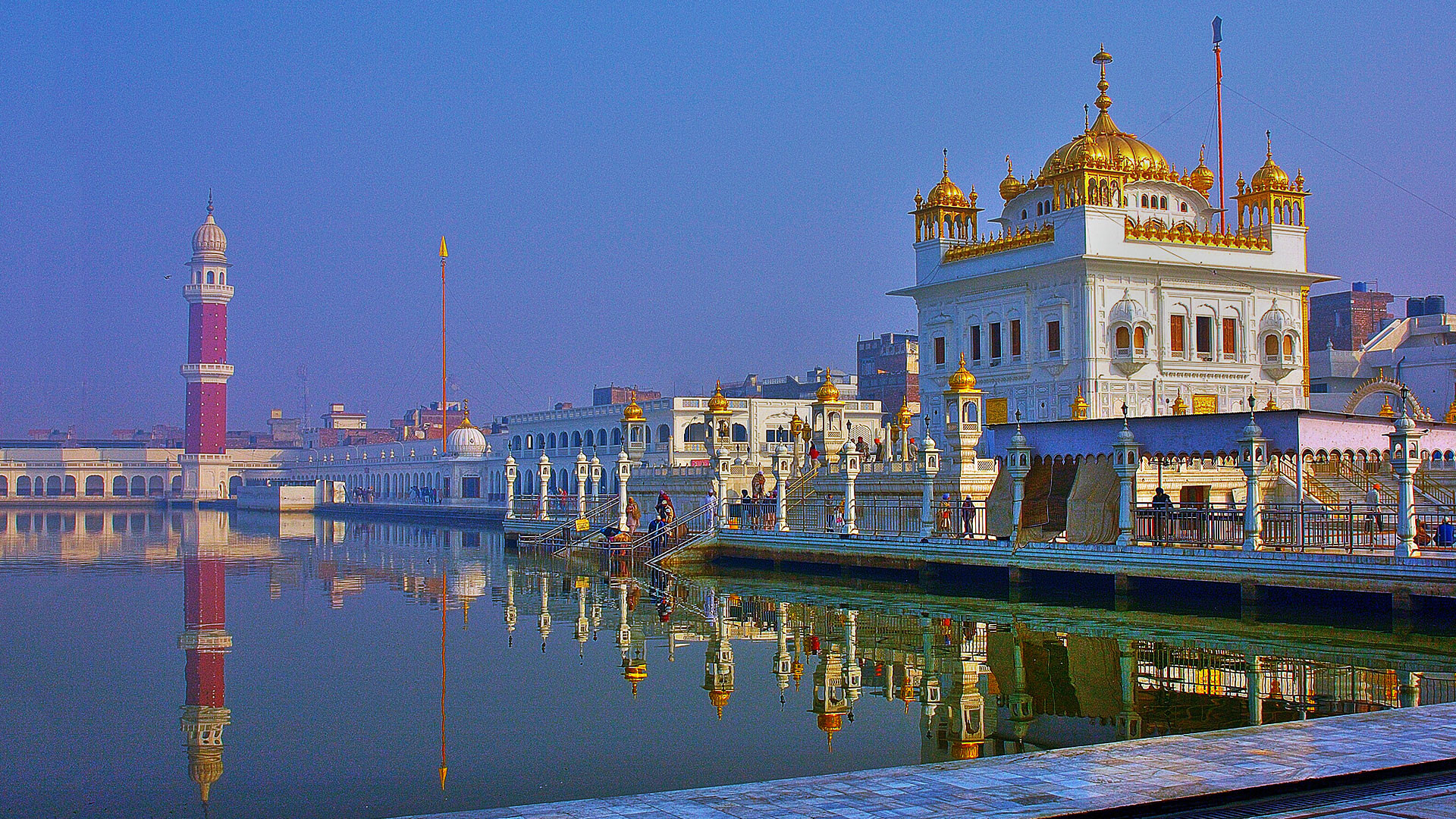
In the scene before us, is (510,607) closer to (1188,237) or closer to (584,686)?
(584,686)

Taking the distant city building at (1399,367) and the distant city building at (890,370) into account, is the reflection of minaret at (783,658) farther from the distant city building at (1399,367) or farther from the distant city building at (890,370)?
the distant city building at (890,370)

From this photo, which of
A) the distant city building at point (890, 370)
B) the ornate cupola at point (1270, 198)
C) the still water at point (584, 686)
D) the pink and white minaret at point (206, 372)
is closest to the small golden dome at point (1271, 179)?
the ornate cupola at point (1270, 198)

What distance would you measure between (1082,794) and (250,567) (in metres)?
27.6

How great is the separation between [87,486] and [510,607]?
10364 centimetres

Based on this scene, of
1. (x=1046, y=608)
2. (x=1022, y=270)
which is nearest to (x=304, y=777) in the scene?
(x=1046, y=608)

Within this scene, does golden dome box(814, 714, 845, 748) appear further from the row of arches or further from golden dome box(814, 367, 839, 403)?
the row of arches

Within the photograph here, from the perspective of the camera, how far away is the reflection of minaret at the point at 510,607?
60.1 ft

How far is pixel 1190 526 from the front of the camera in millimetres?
21172

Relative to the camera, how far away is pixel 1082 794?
7.59 meters

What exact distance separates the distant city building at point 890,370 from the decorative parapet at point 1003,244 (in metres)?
37.9

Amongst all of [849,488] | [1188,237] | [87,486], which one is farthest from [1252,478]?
[87,486]

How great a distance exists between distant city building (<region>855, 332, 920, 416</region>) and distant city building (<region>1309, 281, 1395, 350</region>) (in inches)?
878

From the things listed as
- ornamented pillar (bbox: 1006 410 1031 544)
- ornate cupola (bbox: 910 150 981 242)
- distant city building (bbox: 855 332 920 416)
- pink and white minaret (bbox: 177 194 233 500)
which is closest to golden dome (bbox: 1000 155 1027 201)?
ornate cupola (bbox: 910 150 981 242)

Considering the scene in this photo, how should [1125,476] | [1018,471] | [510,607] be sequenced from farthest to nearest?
1. [1018,471]
2. [510,607]
3. [1125,476]
